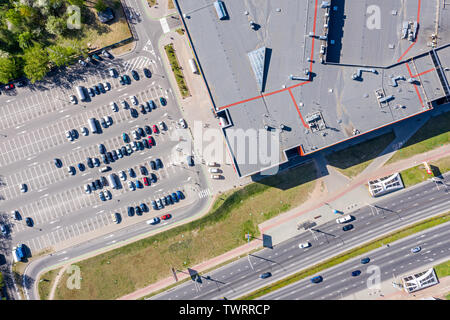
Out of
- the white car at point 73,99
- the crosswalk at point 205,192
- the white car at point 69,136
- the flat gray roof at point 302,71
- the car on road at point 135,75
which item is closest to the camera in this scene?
the flat gray roof at point 302,71

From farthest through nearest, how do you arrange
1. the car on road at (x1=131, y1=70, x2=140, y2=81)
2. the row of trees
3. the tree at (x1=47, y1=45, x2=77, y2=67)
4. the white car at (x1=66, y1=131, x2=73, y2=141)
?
the car on road at (x1=131, y1=70, x2=140, y2=81), the white car at (x1=66, y1=131, x2=73, y2=141), the row of trees, the tree at (x1=47, y1=45, x2=77, y2=67)

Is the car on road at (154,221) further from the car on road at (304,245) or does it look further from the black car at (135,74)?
the car on road at (304,245)

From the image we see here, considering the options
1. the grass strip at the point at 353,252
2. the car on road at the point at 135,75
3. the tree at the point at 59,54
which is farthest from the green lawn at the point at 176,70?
the grass strip at the point at 353,252

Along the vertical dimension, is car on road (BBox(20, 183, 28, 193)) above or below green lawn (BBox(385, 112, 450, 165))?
above

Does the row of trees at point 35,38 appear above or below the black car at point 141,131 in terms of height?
above

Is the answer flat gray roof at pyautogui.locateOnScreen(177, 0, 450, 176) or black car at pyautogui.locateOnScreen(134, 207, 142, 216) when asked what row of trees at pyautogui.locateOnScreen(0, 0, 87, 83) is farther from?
black car at pyautogui.locateOnScreen(134, 207, 142, 216)

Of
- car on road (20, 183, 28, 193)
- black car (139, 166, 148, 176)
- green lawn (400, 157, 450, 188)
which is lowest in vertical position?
green lawn (400, 157, 450, 188)

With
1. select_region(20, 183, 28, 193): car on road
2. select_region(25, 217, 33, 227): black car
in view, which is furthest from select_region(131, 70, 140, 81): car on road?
select_region(25, 217, 33, 227): black car

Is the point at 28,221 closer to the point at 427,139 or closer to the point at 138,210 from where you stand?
the point at 138,210
